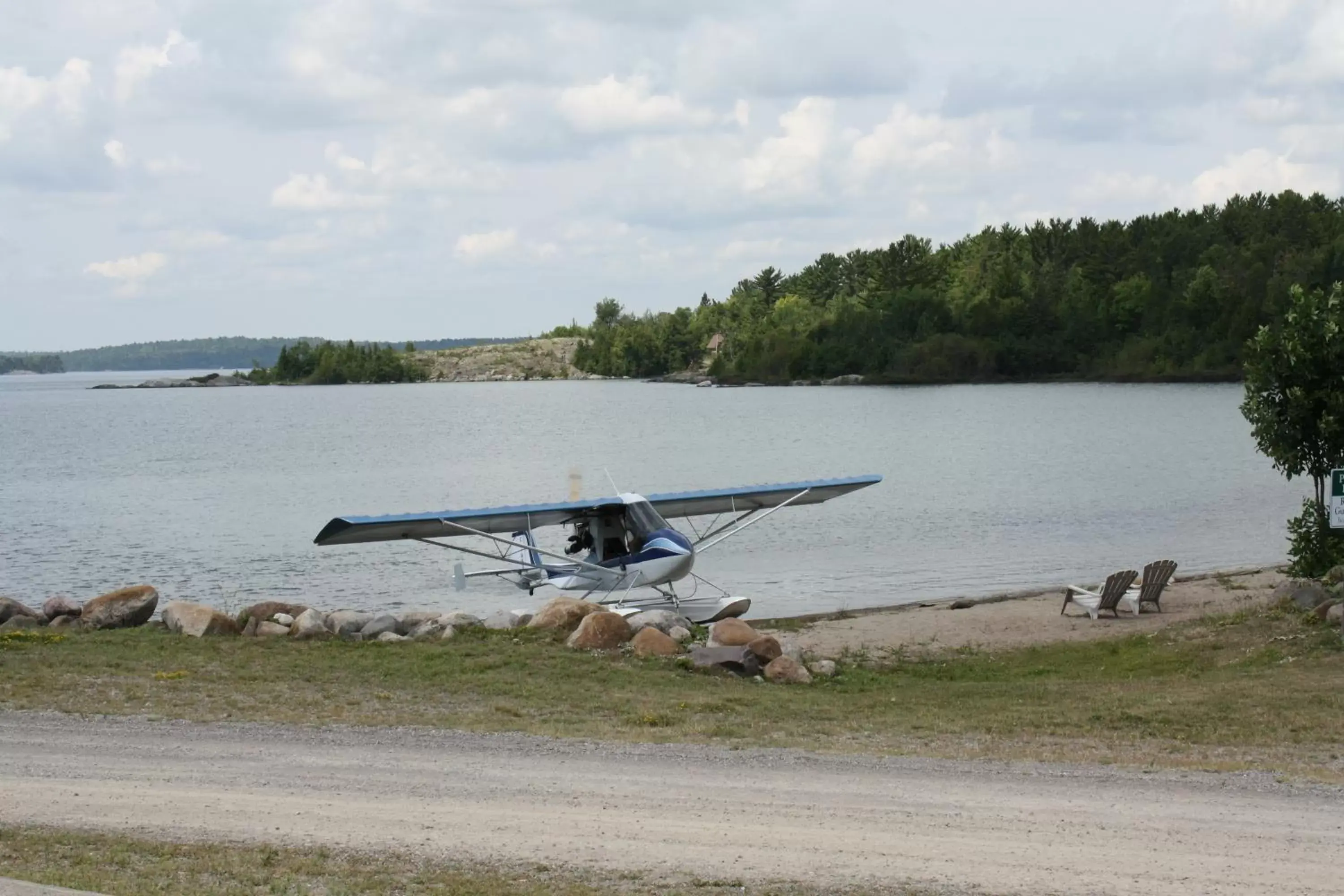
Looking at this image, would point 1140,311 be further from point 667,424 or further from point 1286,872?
point 1286,872

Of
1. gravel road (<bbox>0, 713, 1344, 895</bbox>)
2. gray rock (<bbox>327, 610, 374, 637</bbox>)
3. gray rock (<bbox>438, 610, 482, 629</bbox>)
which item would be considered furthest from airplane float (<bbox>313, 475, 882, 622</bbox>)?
gravel road (<bbox>0, 713, 1344, 895</bbox>)

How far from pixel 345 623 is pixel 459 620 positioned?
60.7 inches

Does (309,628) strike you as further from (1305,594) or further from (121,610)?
(1305,594)

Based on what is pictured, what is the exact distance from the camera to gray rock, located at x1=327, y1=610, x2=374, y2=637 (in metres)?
18.7

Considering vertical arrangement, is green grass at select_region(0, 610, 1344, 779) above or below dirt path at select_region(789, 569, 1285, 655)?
above

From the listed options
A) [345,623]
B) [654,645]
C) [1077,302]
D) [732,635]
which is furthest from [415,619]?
[1077,302]

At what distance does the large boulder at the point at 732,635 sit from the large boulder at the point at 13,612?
10397 millimetres

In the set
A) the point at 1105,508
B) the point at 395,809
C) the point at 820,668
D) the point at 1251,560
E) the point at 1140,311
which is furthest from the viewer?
the point at 1140,311

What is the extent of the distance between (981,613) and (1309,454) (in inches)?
230

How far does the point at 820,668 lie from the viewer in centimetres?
1617

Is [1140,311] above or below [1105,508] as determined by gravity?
above

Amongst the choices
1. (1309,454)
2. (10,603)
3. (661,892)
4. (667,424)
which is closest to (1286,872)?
(661,892)

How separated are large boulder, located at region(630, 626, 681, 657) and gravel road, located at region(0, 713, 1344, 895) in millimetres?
5055

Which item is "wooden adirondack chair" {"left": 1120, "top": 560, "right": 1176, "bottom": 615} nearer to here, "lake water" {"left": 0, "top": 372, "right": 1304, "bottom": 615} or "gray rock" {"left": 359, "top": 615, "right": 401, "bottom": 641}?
"lake water" {"left": 0, "top": 372, "right": 1304, "bottom": 615}
